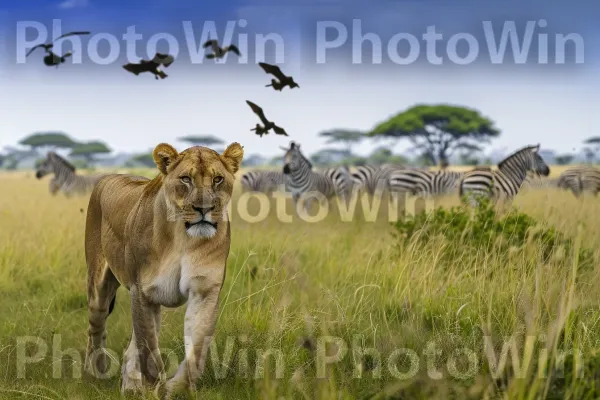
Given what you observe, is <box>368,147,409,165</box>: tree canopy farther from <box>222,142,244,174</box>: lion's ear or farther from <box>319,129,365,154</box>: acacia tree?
<box>222,142,244,174</box>: lion's ear

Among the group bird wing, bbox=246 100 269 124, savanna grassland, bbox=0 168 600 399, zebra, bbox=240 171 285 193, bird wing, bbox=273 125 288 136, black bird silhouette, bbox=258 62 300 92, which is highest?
black bird silhouette, bbox=258 62 300 92

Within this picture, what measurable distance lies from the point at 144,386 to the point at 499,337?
234cm

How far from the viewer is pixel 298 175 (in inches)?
688

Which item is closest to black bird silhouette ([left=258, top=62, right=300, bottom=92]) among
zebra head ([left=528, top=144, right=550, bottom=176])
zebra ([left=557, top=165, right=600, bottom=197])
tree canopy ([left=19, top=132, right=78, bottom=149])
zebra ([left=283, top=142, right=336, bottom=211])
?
zebra head ([left=528, top=144, right=550, bottom=176])

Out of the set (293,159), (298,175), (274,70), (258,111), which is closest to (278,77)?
(274,70)

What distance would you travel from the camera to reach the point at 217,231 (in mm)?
4160

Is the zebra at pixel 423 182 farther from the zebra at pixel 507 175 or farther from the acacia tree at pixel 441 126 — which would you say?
the acacia tree at pixel 441 126

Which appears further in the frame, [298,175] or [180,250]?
[298,175]

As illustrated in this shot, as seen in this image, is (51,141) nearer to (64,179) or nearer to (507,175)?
(64,179)

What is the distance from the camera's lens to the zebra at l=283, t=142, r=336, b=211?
17234 millimetres

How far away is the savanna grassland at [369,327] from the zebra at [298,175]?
869 centimetres

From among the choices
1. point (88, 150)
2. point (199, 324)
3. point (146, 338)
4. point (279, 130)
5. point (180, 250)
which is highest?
point (88, 150)

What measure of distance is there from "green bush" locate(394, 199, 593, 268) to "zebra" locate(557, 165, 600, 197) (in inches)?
420

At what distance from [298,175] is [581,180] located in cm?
646
